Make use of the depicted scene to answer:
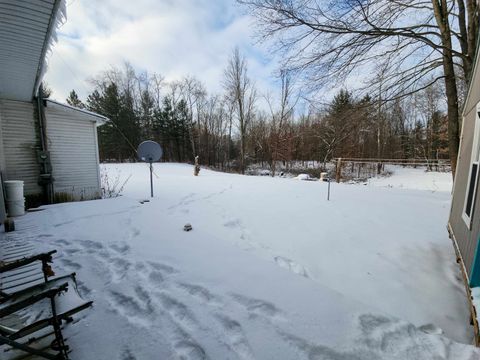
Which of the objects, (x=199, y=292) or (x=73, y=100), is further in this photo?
(x=73, y=100)

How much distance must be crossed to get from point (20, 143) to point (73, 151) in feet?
3.92

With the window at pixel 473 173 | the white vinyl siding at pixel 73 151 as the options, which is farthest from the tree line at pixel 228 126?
the window at pixel 473 173

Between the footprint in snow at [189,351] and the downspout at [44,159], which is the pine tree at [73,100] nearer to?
the downspout at [44,159]

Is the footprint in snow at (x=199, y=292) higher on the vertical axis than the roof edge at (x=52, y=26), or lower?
lower

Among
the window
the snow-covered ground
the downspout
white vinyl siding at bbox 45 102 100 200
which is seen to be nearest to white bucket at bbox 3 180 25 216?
the snow-covered ground

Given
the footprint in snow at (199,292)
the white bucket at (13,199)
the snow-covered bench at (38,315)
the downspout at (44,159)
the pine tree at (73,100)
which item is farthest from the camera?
the pine tree at (73,100)

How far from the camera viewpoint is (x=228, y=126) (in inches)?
1133

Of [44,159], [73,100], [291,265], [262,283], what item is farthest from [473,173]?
[73,100]

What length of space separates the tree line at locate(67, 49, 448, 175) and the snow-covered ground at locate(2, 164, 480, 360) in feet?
44.6

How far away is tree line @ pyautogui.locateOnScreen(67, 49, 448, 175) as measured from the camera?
1969 cm

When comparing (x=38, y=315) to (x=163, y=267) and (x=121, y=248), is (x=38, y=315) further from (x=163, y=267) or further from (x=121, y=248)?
(x=121, y=248)

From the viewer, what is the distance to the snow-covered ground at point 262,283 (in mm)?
1672

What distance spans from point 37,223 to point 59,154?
10.3 feet

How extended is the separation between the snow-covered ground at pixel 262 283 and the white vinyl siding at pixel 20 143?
81.4 inches
